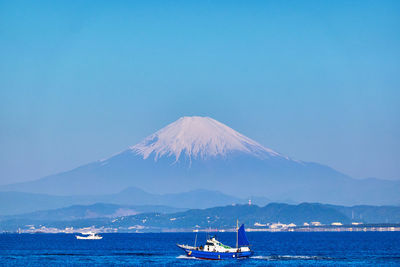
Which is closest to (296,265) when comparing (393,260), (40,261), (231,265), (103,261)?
(231,265)

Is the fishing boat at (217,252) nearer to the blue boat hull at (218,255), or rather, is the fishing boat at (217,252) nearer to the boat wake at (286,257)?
the blue boat hull at (218,255)

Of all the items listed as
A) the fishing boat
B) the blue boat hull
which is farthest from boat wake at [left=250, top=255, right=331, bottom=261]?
the blue boat hull

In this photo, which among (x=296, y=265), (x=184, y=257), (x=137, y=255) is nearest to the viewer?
(x=296, y=265)

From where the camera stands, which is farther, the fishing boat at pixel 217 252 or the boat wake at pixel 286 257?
the boat wake at pixel 286 257

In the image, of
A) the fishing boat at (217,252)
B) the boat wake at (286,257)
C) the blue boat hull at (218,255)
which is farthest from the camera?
the boat wake at (286,257)

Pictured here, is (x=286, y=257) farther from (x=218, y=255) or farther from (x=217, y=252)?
(x=217, y=252)

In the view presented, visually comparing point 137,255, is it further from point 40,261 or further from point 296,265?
point 296,265

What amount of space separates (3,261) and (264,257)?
52.5 metres

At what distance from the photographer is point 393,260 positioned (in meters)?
150

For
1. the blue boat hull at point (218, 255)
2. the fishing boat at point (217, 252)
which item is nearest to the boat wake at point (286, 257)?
the fishing boat at point (217, 252)

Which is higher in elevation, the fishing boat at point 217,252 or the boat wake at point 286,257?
the fishing boat at point 217,252

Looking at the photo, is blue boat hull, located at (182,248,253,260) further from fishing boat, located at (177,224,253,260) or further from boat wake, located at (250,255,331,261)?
boat wake, located at (250,255,331,261)

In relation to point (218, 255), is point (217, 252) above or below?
above

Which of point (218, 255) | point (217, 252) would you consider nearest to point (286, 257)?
point (218, 255)
